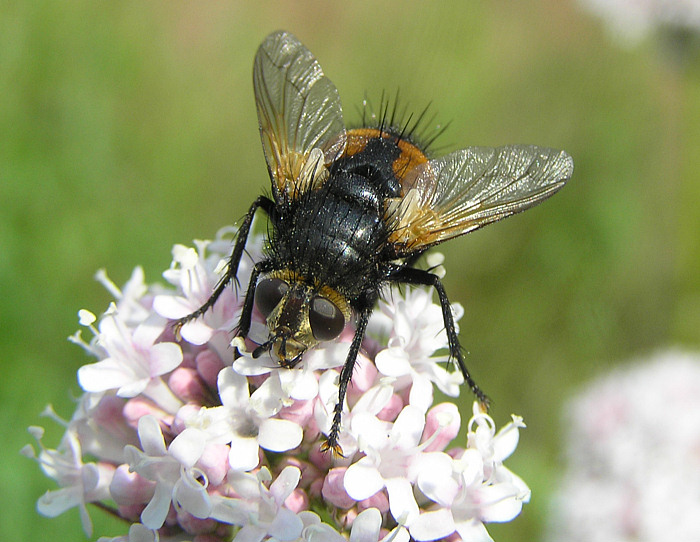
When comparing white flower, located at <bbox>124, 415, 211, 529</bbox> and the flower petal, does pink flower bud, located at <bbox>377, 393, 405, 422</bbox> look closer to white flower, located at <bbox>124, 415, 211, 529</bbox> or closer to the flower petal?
the flower petal

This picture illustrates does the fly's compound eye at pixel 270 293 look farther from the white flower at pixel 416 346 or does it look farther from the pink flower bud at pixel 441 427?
the pink flower bud at pixel 441 427

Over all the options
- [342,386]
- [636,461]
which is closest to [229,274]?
[342,386]

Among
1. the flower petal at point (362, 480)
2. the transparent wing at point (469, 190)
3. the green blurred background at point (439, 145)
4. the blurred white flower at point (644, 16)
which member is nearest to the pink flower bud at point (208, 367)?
the flower petal at point (362, 480)

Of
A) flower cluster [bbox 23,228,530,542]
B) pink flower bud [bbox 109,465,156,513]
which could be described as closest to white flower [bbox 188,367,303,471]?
flower cluster [bbox 23,228,530,542]

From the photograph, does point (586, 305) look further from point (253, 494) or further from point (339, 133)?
point (253, 494)

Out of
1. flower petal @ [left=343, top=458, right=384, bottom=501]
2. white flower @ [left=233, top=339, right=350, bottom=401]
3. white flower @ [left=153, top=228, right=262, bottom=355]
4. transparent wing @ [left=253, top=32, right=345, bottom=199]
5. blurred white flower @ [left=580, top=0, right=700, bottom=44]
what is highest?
blurred white flower @ [left=580, top=0, right=700, bottom=44]

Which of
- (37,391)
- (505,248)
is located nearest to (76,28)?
(37,391)

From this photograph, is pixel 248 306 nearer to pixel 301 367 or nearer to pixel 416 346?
pixel 301 367
